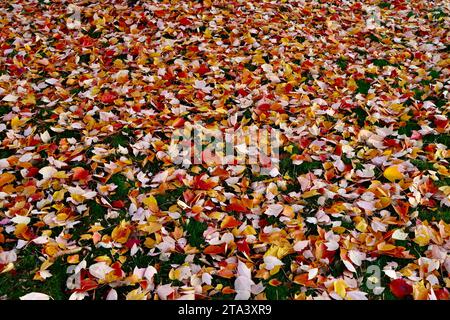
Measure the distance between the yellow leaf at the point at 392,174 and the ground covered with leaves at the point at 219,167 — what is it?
0.01 meters

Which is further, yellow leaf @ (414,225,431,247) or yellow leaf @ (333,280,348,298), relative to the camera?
yellow leaf @ (414,225,431,247)

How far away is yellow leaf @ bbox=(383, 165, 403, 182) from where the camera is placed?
3.50 m

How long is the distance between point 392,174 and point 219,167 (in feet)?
4.94

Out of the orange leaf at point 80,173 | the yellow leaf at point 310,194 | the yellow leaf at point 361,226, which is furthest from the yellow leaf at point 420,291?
the orange leaf at point 80,173

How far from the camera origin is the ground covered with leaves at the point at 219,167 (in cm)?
282

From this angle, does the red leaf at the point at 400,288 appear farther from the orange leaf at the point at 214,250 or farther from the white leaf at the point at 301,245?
the orange leaf at the point at 214,250

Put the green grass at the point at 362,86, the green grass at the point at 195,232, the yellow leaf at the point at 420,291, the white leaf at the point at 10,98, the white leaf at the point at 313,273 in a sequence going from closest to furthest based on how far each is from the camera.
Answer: the yellow leaf at the point at 420,291
the white leaf at the point at 313,273
the green grass at the point at 195,232
the white leaf at the point at 10,98
the green grass at the point at 362,86

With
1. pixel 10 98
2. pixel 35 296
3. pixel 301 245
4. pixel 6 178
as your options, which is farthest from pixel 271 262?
pixel 10 98

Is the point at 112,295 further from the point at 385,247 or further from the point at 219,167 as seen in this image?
the point at 385,247

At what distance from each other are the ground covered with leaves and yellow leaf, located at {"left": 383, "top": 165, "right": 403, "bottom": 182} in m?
0.01

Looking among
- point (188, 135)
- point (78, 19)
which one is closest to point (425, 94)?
point (188, 135)

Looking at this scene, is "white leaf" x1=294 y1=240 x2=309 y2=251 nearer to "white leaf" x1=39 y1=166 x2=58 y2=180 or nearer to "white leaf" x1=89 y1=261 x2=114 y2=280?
"white leaf" x1=89 y1=261 x2=114 y2=280

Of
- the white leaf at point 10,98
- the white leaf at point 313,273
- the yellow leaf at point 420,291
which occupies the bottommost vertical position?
the white leaf at point 313,273

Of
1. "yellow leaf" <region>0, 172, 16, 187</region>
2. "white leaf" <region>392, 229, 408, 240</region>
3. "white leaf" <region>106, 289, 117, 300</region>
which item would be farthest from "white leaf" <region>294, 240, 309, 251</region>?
"yellow leaf" <region>0, 172, 16, 187</region>
